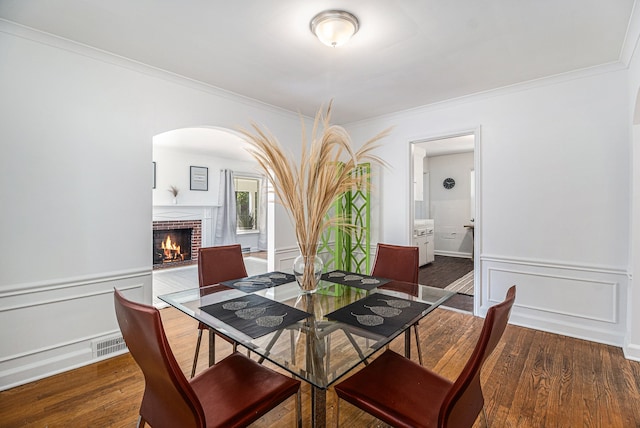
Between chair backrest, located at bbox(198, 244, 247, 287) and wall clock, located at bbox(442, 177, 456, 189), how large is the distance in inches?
246

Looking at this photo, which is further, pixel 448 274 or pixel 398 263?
pixel 448 274

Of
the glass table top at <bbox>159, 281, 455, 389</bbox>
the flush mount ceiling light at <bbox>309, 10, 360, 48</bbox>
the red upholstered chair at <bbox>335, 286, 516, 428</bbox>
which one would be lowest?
the red upholstered chair at <bbox>335, 286, 516, 428</bbox>

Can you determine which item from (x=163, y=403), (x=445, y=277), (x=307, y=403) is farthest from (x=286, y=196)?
(x=445, y=277)

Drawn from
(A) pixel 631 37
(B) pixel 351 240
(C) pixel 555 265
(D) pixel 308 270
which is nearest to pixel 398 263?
(D) pixel 308 270

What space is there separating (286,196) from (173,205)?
5327mm

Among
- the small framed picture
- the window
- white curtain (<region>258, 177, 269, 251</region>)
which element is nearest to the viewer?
the small framed picture

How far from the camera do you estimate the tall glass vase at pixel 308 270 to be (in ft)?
5.89

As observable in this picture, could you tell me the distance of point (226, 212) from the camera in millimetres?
7148

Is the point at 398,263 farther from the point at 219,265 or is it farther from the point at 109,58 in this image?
the point at 109,58

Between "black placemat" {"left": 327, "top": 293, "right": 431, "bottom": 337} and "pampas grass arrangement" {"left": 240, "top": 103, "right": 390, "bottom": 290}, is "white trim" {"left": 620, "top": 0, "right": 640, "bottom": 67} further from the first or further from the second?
"black placemat" {"left": 327, "top": 293, "right": 431, "bottom": 337}

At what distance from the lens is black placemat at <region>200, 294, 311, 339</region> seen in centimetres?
138

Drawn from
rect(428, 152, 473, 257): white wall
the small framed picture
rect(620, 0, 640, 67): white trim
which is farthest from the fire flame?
rect(620, 0, 640, 67): white trim

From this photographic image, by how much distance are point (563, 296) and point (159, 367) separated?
3440 millimetres

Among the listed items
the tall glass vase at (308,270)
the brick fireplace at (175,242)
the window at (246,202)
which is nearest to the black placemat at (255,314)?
the tall glass vase at (308,270)
